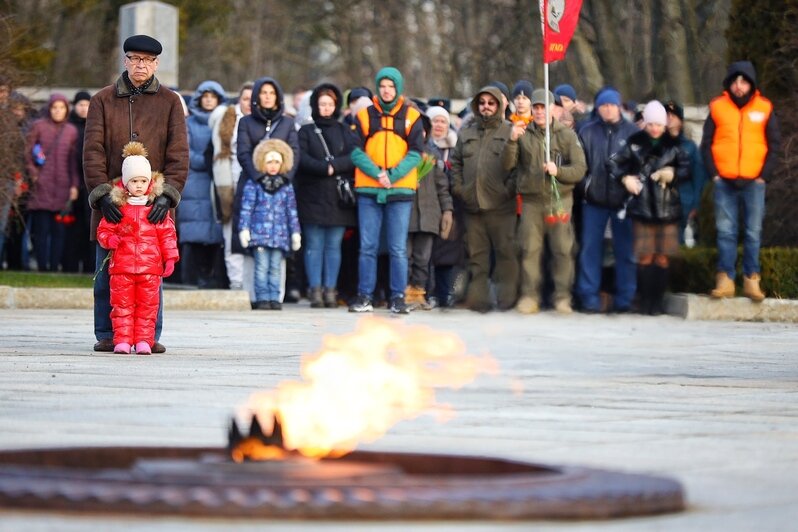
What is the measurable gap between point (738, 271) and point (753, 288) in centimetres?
111

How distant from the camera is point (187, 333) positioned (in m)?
14.0

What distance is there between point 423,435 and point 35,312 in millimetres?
9441

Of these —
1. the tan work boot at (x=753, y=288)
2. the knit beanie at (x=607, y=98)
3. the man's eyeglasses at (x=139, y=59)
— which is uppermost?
the knit beanie at (x=607, y=98)

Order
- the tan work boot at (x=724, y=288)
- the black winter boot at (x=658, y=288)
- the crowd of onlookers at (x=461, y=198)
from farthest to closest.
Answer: the black winter boot at (x=658, y=288), the crowd of onlookers at (x=461, y=198), the tan work boot at (x=724, y=288)

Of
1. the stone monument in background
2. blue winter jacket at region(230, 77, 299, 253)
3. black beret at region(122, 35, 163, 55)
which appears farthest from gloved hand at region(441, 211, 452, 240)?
the stone monument in background

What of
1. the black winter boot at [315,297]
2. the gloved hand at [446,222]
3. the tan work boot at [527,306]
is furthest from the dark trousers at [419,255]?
the tan work boot at [527,306]

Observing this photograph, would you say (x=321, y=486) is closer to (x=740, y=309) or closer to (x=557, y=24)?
(x=740, y=309)

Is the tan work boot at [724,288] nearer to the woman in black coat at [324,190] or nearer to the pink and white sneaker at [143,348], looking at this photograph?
the woman in black coat at [324,190]

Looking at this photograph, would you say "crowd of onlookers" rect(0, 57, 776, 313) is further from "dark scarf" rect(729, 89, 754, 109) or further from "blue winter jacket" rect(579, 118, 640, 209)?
"dark scarf" rect(729, 89, 754, 109)

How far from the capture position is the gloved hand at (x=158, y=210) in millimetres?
11641

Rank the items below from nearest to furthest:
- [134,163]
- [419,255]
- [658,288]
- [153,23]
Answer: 1. [134,163]
2. [658,288]
3. [419,255]
4. [153,23]

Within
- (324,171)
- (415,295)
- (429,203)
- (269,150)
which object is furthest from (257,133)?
(415,295)

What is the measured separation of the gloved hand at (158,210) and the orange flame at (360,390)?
1.20m

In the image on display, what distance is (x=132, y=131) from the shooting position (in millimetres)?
11898
